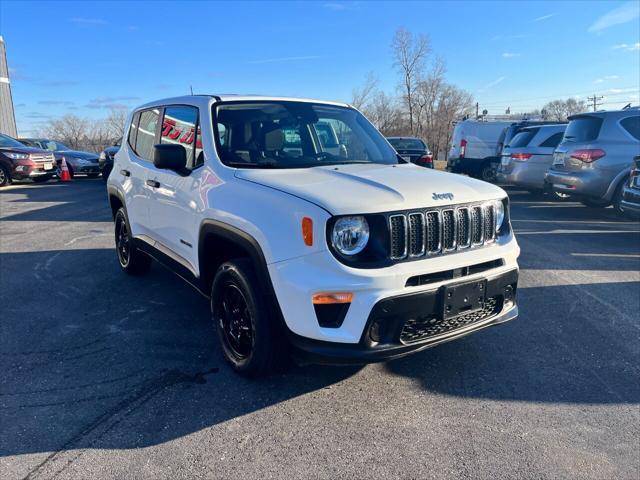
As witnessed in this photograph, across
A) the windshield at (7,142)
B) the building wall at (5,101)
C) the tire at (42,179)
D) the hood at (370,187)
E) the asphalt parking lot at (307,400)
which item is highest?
the building wall at (5,101)

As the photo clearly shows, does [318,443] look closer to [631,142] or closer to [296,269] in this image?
[296,269]

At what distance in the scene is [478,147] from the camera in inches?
664

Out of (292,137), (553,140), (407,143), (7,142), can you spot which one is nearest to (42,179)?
(7,142)

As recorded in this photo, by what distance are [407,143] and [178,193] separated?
43.1 feet

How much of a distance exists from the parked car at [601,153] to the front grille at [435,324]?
7116 mm

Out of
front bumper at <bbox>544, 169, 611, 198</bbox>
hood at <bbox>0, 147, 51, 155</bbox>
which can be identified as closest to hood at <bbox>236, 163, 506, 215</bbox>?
front bumper at <bbox>544, 169, 611, 198</bbox>

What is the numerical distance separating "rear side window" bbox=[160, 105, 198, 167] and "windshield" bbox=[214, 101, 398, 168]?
0.28 meters

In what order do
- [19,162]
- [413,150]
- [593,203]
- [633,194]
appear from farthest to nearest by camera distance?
[19,162] < [413,150] < [593,203] < [633,194]

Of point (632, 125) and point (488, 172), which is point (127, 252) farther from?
point (488, 172)

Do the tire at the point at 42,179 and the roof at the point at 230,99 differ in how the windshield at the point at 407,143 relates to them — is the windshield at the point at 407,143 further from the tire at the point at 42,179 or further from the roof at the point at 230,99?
the tire at the point at 42,179

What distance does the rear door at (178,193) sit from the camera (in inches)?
147

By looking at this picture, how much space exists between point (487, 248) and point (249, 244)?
1551 mm

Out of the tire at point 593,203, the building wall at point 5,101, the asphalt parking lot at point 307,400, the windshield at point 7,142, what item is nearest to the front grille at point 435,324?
the asphalt parking lot at point 307,400

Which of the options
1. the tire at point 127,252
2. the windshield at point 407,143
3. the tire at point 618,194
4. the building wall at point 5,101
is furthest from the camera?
the building wall at point 5,101
